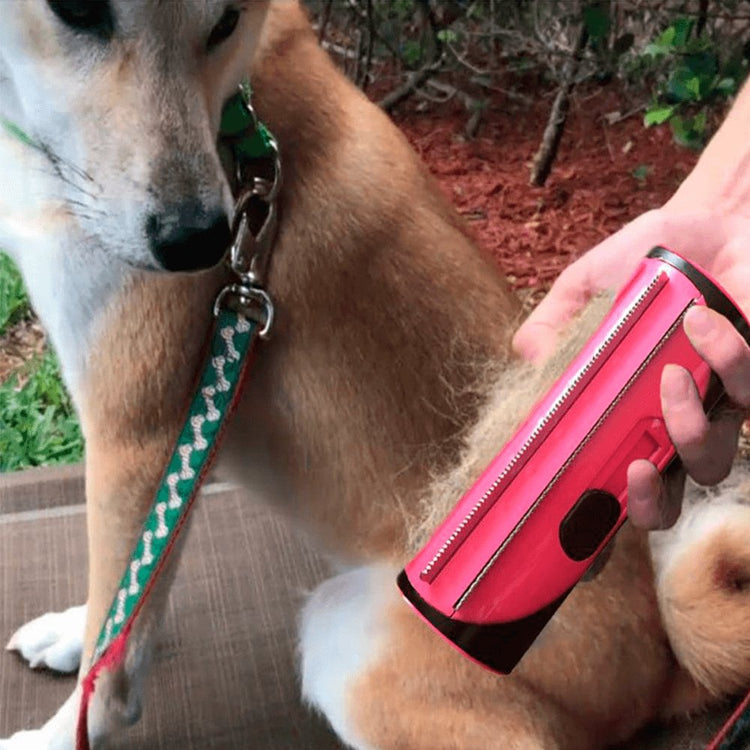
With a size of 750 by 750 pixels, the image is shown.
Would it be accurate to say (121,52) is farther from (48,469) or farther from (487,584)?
(48,469)

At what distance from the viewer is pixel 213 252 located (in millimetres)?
972

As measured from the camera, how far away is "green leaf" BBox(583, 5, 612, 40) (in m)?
2.35

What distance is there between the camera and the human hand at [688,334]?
0.84 meters

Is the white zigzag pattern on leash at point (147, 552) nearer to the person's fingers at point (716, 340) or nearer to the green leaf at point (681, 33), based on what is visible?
the person's fingers at point (716, 340)

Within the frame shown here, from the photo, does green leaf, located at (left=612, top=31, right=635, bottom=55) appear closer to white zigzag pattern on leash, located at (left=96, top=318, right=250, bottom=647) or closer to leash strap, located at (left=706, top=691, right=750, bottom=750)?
white zigzag pattern on leash, located at (left=96, top=318, right=250, bottom=647)

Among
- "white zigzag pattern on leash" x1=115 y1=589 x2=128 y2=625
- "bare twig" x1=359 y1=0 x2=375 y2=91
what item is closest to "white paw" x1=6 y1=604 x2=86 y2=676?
"white zigzag pattern on leash" x1=115 y1=589 x2=128 y2=625

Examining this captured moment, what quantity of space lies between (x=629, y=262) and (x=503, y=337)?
6.5 inches

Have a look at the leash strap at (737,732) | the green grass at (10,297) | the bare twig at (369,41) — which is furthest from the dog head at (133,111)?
the bare twig at (369,41)

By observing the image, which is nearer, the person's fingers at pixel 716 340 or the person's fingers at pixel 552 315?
the person's fingers at pixel 716 340

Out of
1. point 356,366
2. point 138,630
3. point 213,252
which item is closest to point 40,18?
point 213,252

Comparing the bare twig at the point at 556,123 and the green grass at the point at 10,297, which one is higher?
the bare twig at the point at 556,123

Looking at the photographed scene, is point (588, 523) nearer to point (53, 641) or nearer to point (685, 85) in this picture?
point (53, 641)

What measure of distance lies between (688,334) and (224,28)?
499 millimetres

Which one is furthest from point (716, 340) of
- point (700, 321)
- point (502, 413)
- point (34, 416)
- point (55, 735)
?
point (34, 416)
